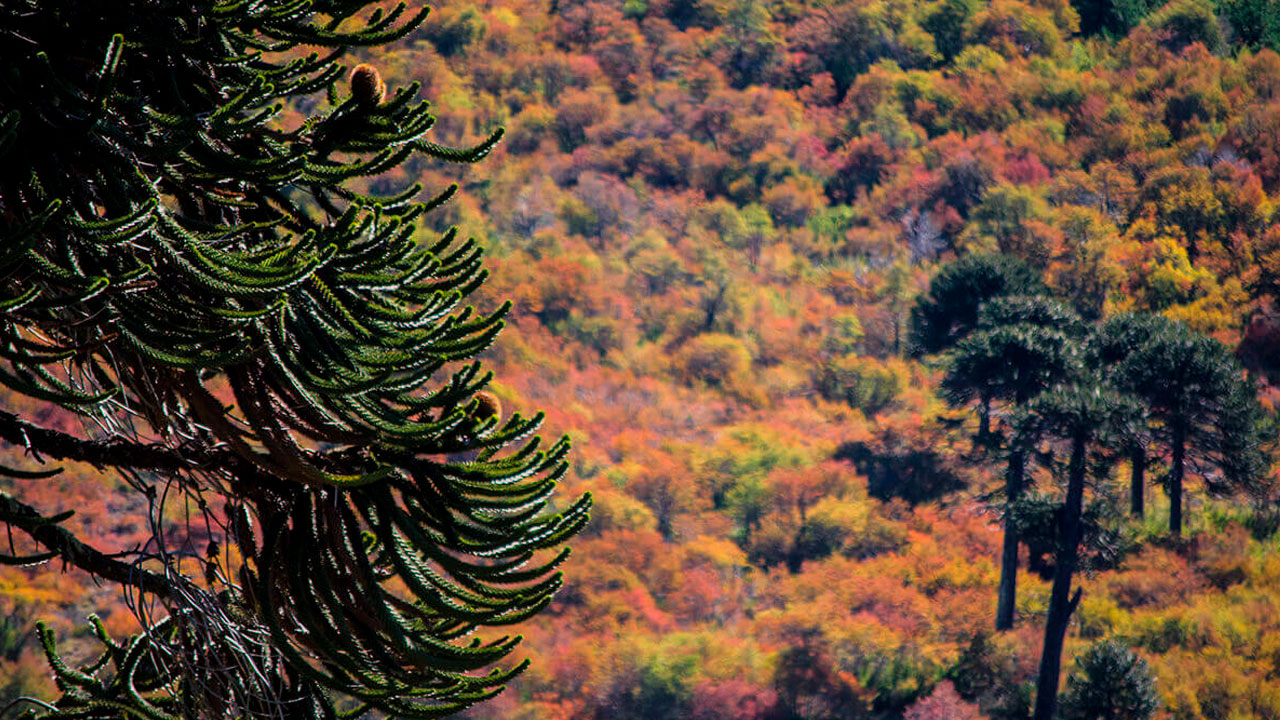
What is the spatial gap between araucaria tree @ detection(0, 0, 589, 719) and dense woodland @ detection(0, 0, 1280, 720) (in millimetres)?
20828

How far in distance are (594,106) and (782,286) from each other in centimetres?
1149

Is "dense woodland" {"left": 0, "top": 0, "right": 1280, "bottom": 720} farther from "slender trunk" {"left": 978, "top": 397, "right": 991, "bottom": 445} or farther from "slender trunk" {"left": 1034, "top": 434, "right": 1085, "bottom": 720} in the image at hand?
"slender trunk" {"left": 1034, "top": 434, "right": 1085, "bottom": 720}

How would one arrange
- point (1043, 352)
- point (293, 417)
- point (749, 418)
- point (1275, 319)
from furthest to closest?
point (1275, 319) < point (749, 418) < point (1043, 352) < point (293, 417)

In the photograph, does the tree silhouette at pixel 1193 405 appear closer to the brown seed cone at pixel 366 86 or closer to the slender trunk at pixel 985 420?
the slender trunk at pixel 985 420

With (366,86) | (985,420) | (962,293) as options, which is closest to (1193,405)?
(985,420)

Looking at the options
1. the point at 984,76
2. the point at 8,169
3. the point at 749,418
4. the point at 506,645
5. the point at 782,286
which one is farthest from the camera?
the point at 984,76

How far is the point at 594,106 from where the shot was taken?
51188 mm

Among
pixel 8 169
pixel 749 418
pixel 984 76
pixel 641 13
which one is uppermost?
pixel 641 13

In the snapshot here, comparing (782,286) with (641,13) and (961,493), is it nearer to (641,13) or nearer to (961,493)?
(961,493)

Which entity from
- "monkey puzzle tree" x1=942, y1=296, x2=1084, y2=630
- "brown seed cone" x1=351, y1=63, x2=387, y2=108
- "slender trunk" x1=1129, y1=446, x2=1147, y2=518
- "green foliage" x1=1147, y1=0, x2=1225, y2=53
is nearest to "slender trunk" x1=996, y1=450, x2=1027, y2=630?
"monkey puzzle tree" x1=942, y1=296, x2=1084, y2=630

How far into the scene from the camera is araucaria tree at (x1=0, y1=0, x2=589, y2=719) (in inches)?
148

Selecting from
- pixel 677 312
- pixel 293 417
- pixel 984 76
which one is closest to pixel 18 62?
pixel 293 417

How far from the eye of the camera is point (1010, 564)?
3061 cm

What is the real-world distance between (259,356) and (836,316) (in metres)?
39.5
